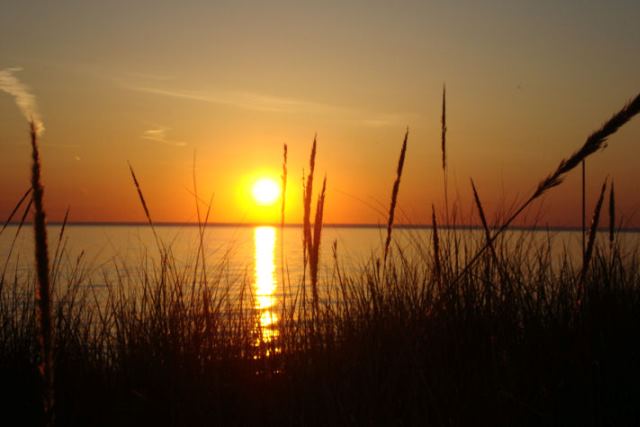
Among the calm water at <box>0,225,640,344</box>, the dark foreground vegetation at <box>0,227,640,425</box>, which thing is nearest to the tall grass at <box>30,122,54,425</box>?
the calm water at <box>0,225,640,344</box>

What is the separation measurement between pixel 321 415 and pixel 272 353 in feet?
3.28

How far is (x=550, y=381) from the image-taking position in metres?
2.58

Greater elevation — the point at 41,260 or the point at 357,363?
the point at 41,260

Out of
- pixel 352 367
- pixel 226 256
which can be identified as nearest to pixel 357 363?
pixel 352 367

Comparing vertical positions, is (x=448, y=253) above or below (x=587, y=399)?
above

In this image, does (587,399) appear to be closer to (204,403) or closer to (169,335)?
(204,403)

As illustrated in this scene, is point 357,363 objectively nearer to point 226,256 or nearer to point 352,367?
point 352,367

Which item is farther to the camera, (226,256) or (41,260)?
(226,256)

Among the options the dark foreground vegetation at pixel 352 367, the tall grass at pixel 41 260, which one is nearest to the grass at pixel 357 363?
the dark foreground vegetation at pixel 352 367

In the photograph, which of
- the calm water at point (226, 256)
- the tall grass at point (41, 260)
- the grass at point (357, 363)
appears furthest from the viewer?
the calm water at point (226, 256)

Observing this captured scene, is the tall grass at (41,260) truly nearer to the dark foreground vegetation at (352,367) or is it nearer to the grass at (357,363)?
the grass at (357,363)

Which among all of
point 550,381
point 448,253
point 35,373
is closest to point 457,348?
point 550,381

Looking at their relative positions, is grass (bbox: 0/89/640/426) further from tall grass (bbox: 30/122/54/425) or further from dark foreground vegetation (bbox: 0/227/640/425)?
tall grass (bbox: 30/122/54/425)

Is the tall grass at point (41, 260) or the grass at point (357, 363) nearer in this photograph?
the tall grass at point (41, 260)
